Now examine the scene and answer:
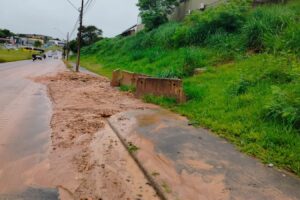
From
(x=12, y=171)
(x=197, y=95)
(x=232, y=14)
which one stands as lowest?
(x=12, y=171)

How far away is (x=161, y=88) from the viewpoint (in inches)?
402

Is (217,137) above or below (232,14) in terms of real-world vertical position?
below

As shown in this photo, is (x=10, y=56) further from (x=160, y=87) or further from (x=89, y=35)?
(x=160, y=87)

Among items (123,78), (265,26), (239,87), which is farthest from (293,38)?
(123,78)

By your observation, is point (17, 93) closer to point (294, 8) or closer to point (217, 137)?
point (217, 137)

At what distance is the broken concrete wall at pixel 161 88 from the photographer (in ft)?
32.0

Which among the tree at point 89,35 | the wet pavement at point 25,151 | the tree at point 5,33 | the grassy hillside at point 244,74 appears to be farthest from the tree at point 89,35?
the tree at point 5,33

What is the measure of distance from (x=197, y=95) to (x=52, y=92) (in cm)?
564

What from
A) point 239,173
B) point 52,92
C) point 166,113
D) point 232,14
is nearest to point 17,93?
point 52,92

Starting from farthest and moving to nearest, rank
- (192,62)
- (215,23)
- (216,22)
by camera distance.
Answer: (215,23) < (216,22) < (192,62)

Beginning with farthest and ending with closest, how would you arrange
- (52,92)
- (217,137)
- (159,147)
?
(52,92) → (217,137) → (159,147)

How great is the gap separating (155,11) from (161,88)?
66.1 ft

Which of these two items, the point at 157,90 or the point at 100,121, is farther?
the point at 157,90

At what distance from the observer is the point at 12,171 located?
436 centimetres
